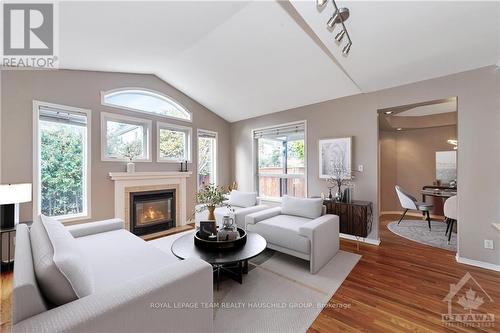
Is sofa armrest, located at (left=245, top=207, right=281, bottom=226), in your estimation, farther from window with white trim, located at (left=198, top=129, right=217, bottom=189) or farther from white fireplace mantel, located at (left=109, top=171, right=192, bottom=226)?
Answer: window with white trim, located at (left=198, top=129, right=217, bottom=189)

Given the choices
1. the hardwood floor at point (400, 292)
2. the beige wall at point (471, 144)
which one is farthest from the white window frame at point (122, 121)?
the beige wall at point (471, 144)

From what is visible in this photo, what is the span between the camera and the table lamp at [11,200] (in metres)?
2.29

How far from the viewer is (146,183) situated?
4.00m

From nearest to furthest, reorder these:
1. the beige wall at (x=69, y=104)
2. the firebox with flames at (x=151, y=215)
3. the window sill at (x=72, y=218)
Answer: the beige wall at (x=69, y=104)
the window sill at (x=72, y=218)
the firebox with flames at (x=151, y=215)

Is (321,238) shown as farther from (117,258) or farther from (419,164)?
(419,164)

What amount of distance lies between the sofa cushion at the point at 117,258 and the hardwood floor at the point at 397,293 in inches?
29.5

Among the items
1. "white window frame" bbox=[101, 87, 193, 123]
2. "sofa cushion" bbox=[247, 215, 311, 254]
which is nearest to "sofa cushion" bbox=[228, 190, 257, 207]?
"sofa cushion" bbox=[247, 215, 311, 254]

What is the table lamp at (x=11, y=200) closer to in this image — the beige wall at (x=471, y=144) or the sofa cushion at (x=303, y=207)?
the sofa cushion at (x=303, y=207)

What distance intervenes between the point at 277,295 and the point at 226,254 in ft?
2.12

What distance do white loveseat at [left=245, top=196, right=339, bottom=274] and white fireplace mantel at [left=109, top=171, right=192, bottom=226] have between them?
Result: 6.60 feet

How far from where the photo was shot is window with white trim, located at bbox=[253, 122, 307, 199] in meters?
4.48

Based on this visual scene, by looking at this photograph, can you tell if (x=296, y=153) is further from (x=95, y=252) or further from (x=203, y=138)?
(x=95, y=252)

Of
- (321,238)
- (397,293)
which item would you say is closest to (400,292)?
(397,293)

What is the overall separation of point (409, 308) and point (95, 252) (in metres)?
2.91
